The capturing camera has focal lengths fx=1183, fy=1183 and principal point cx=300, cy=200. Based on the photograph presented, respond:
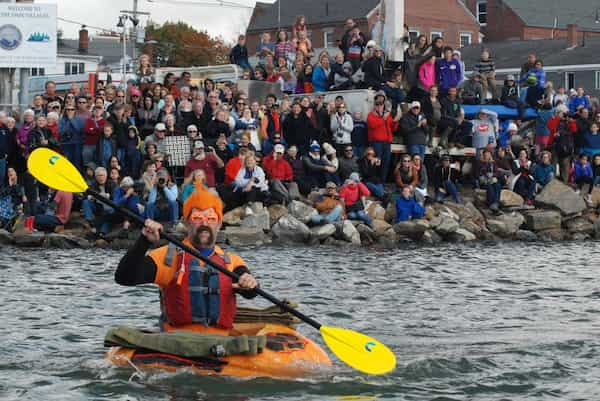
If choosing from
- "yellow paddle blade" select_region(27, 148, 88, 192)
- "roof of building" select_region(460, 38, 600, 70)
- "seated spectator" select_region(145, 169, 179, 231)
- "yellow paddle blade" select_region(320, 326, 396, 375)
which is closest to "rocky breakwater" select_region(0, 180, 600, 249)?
"seated spectator" select_region(145, 169, 179, 231)

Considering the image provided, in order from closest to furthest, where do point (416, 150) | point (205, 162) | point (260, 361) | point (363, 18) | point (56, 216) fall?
point (260, 361) → point (56, 216) → point (205, 162) → point (416, 150) → point (363, 18)

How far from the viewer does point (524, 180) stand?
25.8 meters

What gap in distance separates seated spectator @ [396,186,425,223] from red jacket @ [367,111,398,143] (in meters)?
Answer: 1.12

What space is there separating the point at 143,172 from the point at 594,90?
39.2 meters

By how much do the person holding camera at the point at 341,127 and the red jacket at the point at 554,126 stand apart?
17.7 feet

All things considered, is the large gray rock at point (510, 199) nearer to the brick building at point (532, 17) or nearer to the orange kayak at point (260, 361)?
the orange kayak at point (260, 361)

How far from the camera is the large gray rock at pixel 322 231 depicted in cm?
2212

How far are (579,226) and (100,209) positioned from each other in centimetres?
1051

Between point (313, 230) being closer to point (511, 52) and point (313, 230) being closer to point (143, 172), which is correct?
point (143, 172)

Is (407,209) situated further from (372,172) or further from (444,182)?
(444,182)

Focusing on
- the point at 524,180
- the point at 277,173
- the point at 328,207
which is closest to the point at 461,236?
the point at 524,180

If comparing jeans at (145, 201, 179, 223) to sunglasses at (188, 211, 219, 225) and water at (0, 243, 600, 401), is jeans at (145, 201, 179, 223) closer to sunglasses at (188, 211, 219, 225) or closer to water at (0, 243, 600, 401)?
water at (0, 243, 600, 401)

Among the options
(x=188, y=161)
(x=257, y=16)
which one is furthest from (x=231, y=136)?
(x=257, y=16)

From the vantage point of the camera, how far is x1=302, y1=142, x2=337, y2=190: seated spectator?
23078mm
